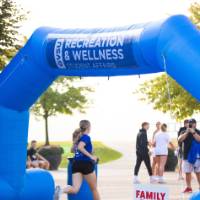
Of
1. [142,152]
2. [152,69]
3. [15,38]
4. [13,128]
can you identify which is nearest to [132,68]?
[152,69]

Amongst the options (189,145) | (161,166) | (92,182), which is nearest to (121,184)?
(161,166)

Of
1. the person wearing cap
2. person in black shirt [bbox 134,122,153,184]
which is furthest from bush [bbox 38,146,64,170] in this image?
the person wearing cap

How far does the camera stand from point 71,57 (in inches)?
497

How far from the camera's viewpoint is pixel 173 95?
1549 inches

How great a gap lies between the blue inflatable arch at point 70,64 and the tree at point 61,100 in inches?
1426

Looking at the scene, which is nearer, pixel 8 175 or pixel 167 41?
pixel 167 41

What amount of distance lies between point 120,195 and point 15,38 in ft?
37.6

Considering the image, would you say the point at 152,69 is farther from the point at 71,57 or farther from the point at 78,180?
the point at 78,180

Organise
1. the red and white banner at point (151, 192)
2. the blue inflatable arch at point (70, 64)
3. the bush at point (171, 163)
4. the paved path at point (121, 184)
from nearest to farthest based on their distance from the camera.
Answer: the blue inflatable arch at point (70, 64) < the red and white banner at point (151, 192) < the paved path at point (121, 184) < the bush at point (171, 163)

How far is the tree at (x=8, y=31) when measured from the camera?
90.7 ft

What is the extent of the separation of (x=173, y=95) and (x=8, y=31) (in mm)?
13281

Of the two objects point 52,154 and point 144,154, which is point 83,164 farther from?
point 52,154

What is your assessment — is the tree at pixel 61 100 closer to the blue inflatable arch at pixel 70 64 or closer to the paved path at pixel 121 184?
the paved path at pixel 121 184

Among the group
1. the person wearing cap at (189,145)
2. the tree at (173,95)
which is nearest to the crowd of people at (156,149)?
the person wearing cap at (189,145)
